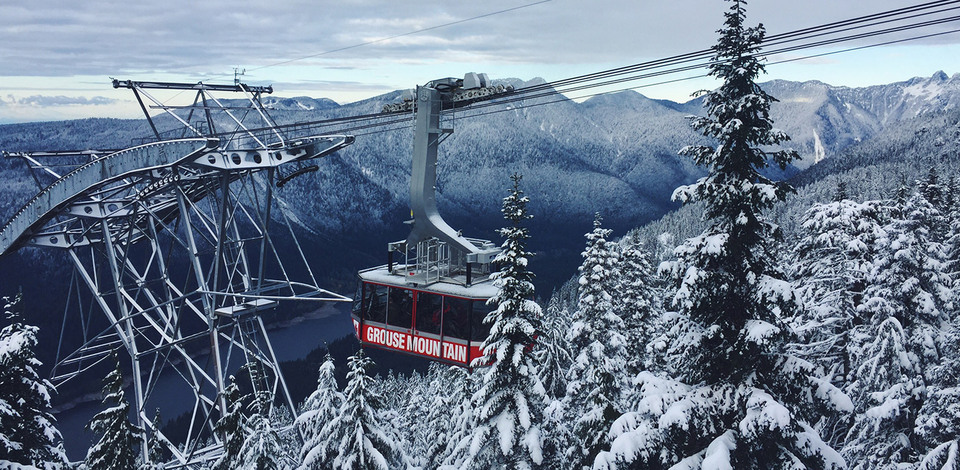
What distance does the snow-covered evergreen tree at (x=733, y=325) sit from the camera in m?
10.9

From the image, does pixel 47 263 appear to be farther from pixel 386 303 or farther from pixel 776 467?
pixel 776 467

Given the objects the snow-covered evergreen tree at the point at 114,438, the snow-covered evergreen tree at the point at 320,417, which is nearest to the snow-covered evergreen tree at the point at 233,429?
the snow-covered evergreen tree at the point at 320,417

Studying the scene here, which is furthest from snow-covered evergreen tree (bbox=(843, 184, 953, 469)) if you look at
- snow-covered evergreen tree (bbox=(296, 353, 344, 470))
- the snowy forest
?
snow-covered evergreen tree (bbox=(296, 353, 344, 470))

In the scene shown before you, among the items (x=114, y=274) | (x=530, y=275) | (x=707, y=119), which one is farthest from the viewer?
(x=114, y=274)

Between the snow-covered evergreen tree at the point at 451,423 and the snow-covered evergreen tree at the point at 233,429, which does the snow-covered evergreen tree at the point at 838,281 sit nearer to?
the snow-covered evergreen tree at the point at 451,423

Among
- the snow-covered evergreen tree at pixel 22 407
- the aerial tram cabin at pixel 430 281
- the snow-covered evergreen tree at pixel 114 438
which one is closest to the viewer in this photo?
the snow-covered evergreen tree at pixel 22 407

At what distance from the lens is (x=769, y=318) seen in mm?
11438

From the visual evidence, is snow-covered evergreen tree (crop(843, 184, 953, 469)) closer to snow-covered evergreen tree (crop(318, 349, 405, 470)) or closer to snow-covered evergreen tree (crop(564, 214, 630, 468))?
snow-covered evergreen tree (crop(564, 214, 630, 468))

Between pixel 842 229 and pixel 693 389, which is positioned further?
pixel 842 229

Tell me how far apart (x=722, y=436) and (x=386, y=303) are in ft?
48.4

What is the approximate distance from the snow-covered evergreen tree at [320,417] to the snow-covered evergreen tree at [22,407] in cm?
706

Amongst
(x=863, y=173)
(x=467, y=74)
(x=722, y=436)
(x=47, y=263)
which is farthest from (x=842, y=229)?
(x=47, y=263)

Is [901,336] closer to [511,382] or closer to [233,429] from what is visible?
[511,382]

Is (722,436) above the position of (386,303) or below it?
above
